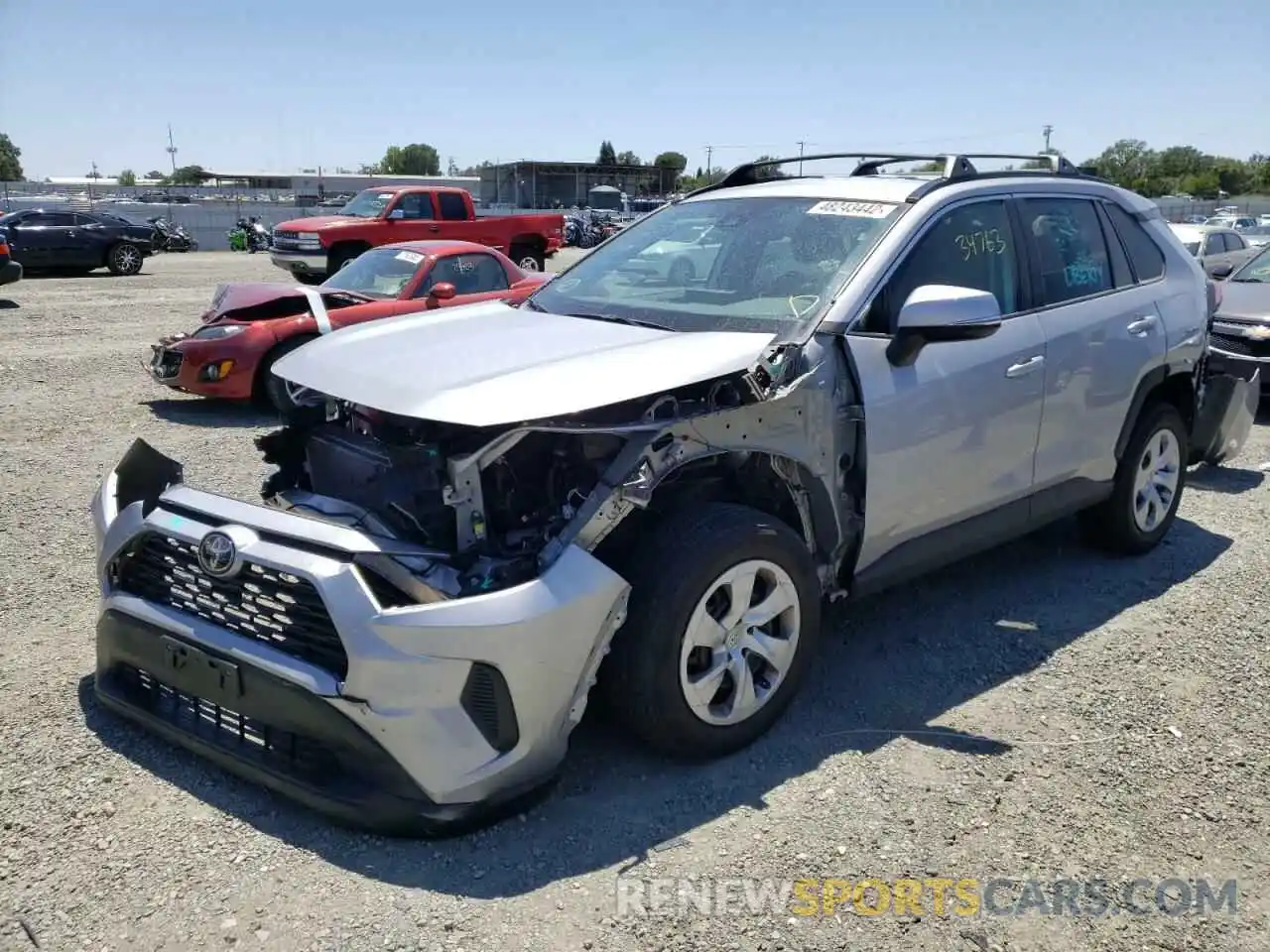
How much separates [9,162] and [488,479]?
121 meters

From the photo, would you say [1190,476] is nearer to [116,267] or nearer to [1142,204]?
[1142,204]

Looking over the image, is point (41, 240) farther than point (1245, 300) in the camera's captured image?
Yes

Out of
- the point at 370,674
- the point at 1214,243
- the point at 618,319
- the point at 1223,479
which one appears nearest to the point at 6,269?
the point at 618,319

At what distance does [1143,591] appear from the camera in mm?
4969

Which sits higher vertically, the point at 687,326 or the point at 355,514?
the point at 687,326

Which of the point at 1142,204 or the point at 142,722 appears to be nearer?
the point at 142,722

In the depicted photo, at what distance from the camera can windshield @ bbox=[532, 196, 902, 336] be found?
12.5 feet

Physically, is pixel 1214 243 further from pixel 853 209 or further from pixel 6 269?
pixel 6 269

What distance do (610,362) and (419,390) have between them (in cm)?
61

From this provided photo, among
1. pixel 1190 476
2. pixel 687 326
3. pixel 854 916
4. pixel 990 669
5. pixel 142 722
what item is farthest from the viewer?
pixel 1190 476

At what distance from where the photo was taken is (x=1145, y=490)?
528 centimetres

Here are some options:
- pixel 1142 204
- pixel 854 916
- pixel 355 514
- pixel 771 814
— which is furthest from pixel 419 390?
pixel 1142 204

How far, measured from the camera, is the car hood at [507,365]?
2975 millimetres

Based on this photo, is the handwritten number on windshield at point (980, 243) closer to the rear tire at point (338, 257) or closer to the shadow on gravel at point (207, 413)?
the shadow on gravel at point (207, 413)
